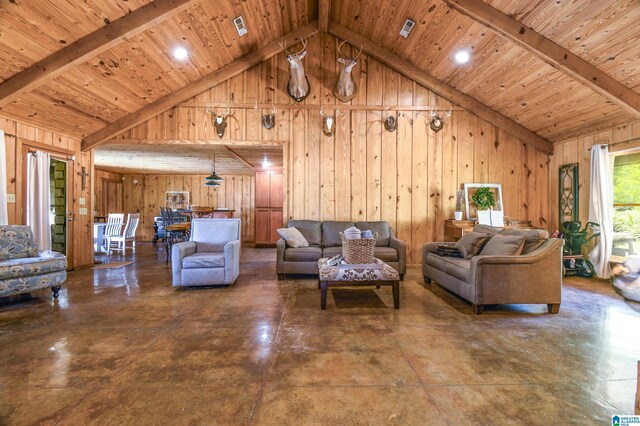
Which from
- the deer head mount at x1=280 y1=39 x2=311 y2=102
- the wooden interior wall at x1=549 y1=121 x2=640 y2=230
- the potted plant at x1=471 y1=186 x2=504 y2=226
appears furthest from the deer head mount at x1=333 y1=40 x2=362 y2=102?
the wooden interior wall at x1=549 y1=121 x2=640 y2=230

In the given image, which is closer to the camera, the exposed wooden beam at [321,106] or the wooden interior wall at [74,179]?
the wooden interior wall at [74,179]

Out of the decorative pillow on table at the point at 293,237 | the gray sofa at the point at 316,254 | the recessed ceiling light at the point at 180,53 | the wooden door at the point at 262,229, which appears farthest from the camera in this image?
the wooden door at the point at 262,229

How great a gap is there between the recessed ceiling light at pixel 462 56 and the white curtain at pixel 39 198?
6.39 m

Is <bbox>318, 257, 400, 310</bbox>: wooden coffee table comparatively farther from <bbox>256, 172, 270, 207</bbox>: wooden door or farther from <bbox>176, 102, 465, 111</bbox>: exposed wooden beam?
<bbox>256, 172, 270, 207</bbox>: wooden door

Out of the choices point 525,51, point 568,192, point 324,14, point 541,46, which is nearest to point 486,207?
point 568,192

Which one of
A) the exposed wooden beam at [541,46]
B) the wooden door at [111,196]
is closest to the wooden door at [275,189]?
the exposed wooden beam at [541,46]

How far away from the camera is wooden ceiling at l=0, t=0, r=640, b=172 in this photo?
2951 millimetres

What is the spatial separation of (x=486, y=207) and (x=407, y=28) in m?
3.26

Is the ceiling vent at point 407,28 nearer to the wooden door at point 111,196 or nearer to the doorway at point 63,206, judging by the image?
the doorway at point 63,206

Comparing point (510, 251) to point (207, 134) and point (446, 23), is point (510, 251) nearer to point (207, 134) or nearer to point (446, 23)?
point (446, 23)

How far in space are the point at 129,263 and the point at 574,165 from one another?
816cm

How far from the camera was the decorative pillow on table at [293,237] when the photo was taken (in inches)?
170

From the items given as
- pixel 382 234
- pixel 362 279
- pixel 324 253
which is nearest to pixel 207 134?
pixel 324 253
